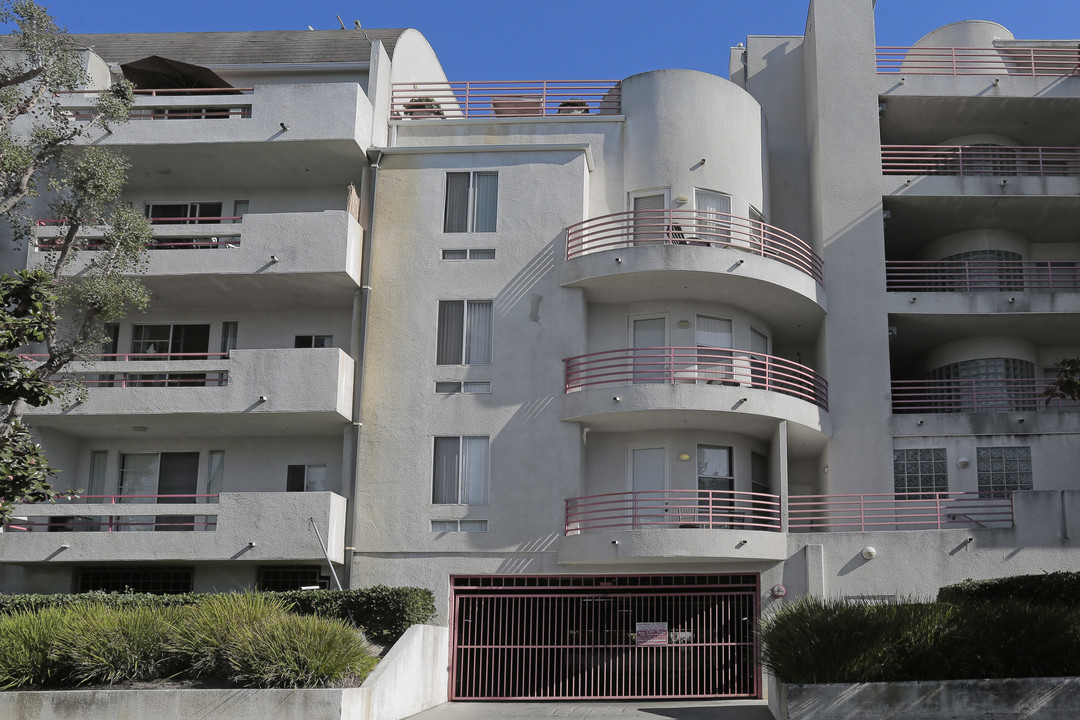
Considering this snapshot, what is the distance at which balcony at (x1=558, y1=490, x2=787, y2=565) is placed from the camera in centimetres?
2458

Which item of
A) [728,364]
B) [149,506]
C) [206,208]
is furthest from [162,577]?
[728,364]

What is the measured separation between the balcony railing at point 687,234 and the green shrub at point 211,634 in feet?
40.2

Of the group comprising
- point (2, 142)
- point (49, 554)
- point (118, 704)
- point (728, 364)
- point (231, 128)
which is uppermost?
point (231, 128)

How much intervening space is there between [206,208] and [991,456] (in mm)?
20545

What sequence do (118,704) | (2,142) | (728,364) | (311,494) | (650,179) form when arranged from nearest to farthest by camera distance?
(118,704) < (2,142) < (311,494) < (728,364) < (650,179)

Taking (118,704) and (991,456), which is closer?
(118,704)

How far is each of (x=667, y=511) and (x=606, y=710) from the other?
5.48 metres

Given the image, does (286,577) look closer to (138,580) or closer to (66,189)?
(138,580)

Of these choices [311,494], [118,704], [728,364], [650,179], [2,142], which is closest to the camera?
[118,704]

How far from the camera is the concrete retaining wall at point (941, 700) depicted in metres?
16.8

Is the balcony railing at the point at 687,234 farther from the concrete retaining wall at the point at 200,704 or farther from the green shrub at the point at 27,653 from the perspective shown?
the green shrub at the point at 27,653

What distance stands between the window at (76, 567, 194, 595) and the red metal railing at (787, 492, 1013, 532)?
14439 mm

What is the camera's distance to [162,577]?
2764 centimetres

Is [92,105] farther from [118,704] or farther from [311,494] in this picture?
[118,704]
